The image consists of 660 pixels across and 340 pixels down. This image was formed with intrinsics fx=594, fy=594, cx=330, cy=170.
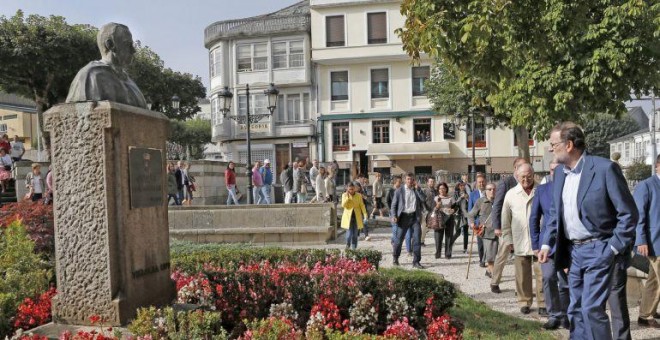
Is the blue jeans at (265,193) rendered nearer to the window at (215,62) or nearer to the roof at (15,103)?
the window at (215,62)

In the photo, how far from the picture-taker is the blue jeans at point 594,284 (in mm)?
4727

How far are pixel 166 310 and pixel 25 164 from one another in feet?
59.2

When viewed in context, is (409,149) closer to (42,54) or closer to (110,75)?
(42,54)

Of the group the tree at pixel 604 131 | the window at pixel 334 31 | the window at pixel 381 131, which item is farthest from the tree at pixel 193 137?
the tree at pixel 604 131

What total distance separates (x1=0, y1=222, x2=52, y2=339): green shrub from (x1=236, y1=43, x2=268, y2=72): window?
34.6 metres

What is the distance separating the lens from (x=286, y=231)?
50.8 feet

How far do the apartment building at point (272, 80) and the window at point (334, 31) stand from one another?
159cm

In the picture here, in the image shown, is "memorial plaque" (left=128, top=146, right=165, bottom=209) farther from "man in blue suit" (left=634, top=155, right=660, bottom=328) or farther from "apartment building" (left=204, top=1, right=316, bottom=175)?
"apartment building" (left=204, top=1, right=316, bottom=175)

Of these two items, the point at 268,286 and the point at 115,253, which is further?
the point at 268,286

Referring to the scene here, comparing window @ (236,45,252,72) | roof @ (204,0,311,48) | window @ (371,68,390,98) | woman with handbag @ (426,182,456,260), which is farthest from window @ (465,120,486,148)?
woman with handbag @ (426,182,456,260)

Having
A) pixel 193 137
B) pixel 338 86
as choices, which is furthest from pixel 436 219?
pixel 193 137

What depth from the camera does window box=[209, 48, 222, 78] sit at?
1665 inches

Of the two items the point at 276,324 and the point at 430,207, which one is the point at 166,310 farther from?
the point at 430,207

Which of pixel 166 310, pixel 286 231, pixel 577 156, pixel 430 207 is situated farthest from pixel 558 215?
pixel 286 231
